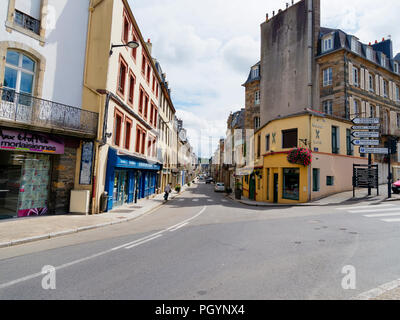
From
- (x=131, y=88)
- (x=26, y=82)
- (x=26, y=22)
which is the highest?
(x=26, y=22)

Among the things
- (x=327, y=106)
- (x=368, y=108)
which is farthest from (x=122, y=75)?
(x=368, y=108)

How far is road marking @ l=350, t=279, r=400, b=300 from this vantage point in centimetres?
332

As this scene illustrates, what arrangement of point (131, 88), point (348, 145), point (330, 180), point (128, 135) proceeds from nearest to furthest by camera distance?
point (128, 135) < point (131, 88) < point (330, 180) < point (348, 145)

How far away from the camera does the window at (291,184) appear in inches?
696

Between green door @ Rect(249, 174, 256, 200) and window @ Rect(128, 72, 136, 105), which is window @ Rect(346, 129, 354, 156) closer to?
green door @ Rect(249, 174, 256, 200)

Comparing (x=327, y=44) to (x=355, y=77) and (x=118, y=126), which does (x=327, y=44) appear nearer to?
(x=355, y=77)

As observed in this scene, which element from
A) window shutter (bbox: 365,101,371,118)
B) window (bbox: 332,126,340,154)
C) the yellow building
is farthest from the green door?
window shutter (bbox: 365,101,371,118)

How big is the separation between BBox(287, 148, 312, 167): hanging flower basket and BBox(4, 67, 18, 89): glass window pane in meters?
16.5

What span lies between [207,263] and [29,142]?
29.8 ft

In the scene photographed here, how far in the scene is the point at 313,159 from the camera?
17250mm

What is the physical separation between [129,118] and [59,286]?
13.4m

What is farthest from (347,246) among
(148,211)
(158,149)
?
(158,149)

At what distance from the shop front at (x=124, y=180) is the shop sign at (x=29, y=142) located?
265 centimetres

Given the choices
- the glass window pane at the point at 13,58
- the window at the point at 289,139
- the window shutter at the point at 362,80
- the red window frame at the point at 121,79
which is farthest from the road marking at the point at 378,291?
the window shutter at the point at 362,80
